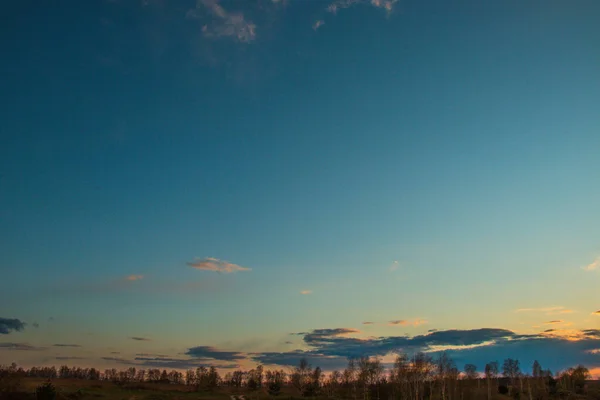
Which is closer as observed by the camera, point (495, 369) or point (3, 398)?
point (3, 398)

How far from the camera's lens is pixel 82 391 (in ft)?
466

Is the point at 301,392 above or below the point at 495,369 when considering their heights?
below

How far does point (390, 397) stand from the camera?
16638 centimetres

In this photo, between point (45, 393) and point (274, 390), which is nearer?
point (45, 393)

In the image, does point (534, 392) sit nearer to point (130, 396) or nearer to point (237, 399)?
point (237, 399)

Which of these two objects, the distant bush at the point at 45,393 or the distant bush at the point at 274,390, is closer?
the distant bush at the point at 45,393

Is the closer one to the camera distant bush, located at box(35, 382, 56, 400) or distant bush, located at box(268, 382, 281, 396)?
distant bush, located at box(35, 382, 56, 400)

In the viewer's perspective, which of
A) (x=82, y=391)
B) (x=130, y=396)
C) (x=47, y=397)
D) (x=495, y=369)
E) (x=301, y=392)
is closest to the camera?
(x=47, y=397)

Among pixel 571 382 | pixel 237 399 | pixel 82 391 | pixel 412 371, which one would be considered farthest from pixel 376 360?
pixel 82 391

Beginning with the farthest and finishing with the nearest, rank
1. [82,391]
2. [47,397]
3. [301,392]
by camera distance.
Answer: [301,392] < [82,391] < [47,397]

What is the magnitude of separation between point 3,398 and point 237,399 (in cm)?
7761

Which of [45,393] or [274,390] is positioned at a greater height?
[45,393]

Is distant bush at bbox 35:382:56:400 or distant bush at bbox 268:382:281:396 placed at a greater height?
distant bush at bbox 35:382:56:400

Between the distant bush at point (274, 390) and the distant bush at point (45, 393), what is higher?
the distant bush at point (45, 393)
